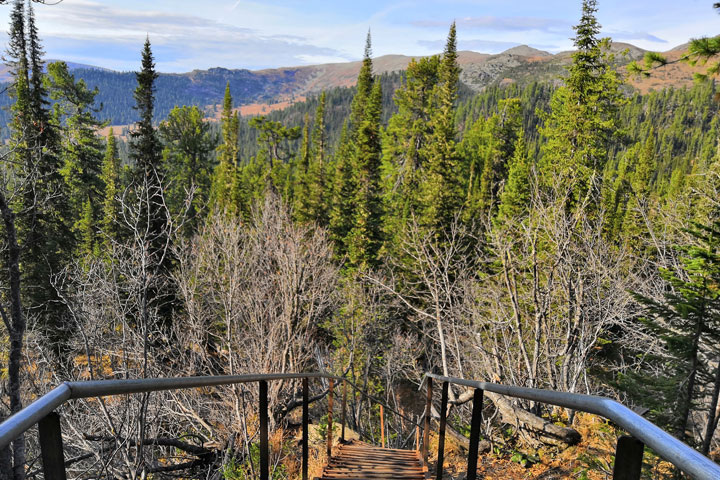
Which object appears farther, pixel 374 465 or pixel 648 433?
pixel 374 465

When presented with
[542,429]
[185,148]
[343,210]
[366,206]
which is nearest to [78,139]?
[185,148]

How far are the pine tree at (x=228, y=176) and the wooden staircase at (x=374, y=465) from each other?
76.2 ft

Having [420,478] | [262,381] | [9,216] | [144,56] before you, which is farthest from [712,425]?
[144,56]

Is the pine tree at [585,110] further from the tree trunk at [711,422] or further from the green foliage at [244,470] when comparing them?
the green foliage at [244,470]

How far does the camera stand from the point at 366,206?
25.7 m

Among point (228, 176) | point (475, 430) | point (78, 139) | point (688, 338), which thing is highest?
point (78, 139)

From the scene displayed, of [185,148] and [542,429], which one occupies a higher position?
[185,148]

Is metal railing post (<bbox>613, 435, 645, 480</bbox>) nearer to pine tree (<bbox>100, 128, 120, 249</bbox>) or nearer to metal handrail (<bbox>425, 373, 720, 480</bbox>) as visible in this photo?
metal handrail (<bbox>425, 373, 720, 480</bbox>)

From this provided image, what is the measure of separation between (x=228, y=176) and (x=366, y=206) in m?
15.2

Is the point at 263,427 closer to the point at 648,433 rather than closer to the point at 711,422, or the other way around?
the point at 648,433

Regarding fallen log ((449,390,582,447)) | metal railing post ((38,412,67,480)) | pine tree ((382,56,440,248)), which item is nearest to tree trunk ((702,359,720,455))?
fallen log ((449,390,582,447))

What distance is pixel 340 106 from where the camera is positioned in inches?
7672

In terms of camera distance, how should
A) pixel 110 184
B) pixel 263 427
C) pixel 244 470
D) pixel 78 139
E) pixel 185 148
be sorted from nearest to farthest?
pixel 263 427
pixel 244 470
pixel 78 139
pixel 110 184
pixel 185 148

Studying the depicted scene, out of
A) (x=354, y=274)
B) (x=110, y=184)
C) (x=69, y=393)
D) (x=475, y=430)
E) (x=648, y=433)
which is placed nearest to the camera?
(x=648, y=433)
